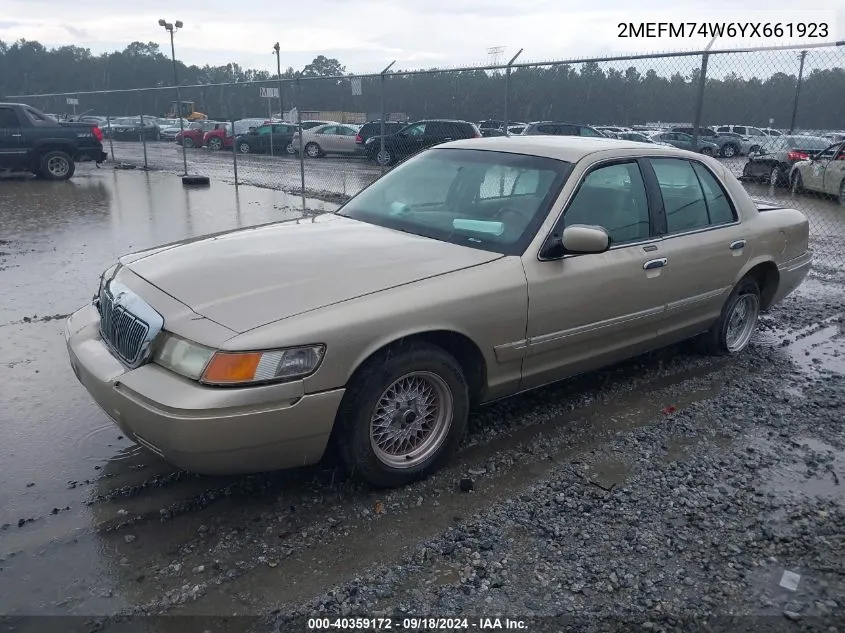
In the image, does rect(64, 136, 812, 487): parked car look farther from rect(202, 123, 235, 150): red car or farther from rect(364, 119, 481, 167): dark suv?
rect(202, 123, 235, 150): red car

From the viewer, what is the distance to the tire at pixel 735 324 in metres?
5.26

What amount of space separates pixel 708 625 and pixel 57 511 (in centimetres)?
284

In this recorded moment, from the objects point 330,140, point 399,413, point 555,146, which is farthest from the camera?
point 330,140

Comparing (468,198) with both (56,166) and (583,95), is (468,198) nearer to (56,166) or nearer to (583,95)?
(583,95)

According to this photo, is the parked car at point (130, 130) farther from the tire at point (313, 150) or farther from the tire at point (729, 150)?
the tire at point (729, 150)

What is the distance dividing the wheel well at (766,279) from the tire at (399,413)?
10.1 ft

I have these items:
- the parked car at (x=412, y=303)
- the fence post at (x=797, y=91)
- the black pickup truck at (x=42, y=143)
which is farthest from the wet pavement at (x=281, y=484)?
the black pickup truck at (x=42, y=143)

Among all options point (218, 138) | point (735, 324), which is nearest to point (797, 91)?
point (735, 324)

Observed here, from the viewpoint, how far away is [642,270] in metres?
4.27

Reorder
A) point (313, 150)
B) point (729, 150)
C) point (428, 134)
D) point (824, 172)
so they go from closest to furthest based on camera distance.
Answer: point (824, 172) → point (428, 134) → point (313, 150) → point (729, 150)

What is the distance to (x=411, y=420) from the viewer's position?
345 cm

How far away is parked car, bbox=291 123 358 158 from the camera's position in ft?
88.3

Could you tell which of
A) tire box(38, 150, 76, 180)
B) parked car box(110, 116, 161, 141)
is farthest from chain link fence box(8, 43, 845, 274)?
parked car box(110, 116, 161, 141)

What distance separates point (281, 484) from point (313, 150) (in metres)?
26.0
